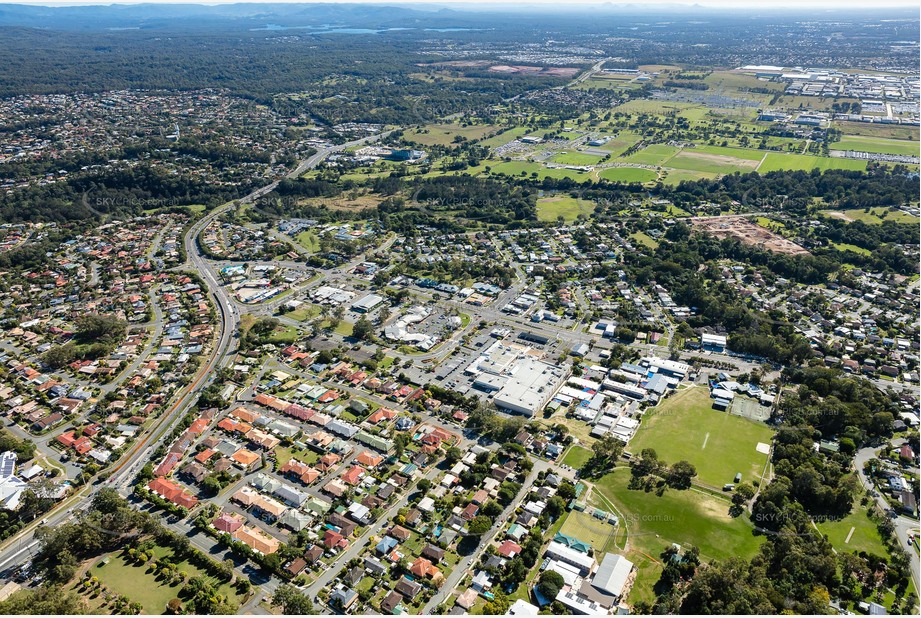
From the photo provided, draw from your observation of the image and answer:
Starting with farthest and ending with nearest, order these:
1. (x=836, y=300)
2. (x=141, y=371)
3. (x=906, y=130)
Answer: (x=906, y=130) → (x=836, y=300) → (x=141, y=371)

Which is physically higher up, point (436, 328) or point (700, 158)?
point (700, 158)

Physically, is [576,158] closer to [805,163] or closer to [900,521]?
[805,163]

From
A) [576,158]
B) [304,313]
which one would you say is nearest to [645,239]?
[576,158]

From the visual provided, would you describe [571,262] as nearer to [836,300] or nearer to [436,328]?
[436,328]

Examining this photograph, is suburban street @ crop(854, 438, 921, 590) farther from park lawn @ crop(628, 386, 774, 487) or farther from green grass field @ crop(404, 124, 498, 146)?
green grass field @ crop(404, 124, 498, 146)

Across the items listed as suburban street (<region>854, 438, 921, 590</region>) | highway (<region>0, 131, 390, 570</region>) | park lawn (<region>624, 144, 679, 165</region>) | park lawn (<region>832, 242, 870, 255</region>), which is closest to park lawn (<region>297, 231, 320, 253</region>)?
highway (<region>0, 131, 390, 570</region>)

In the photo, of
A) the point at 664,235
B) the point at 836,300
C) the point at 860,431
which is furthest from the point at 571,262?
the point at 860,431

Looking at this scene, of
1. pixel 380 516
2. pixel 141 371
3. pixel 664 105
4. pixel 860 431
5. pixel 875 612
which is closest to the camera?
pixel 875 612
